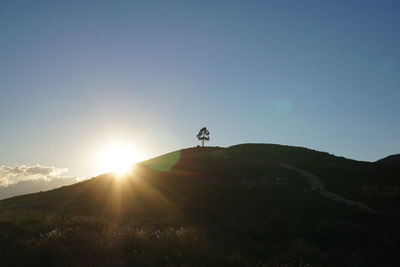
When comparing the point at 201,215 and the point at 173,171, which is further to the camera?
the point at 173,171

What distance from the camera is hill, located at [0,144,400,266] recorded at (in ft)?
33.3

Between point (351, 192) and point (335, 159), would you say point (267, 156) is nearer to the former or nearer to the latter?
point (335, 159)

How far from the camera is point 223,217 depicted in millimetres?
29047

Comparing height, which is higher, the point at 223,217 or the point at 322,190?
the point at 322,190

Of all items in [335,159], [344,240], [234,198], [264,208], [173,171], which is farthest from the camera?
[335,159]

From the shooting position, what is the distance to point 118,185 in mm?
52969

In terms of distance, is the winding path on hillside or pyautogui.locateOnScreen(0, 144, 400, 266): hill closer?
pyautogui.locateOnScreen(0, 144, 400, 266): hill

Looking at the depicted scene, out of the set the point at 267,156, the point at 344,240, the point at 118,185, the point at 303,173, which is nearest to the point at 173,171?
the point at 118,185

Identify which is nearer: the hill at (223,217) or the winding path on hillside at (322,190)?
the hill at (223,217)

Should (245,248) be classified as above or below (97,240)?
below

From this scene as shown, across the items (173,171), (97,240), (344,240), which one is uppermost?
(173,171)

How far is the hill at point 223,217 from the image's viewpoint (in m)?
10.1

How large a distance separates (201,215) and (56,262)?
70.4 ft

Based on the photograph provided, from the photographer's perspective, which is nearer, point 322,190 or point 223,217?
point 223,217
